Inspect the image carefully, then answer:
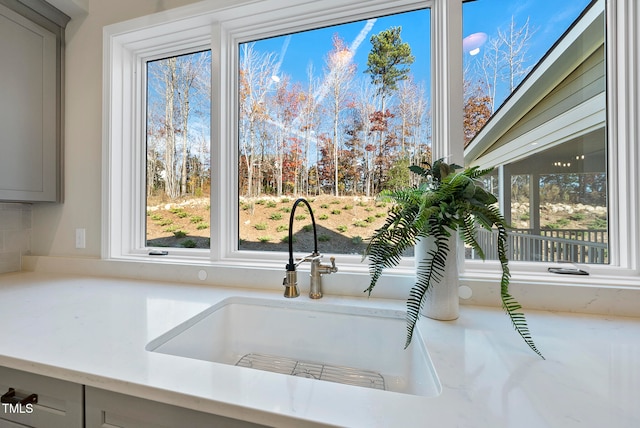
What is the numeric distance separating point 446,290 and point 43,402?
1179mm

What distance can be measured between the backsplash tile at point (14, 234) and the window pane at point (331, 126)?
1383 millimetres

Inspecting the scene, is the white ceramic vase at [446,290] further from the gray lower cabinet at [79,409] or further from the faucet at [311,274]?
the gray lower cabinet at [79,409]

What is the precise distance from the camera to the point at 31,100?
147cm

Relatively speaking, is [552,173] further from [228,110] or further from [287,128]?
[228,110]

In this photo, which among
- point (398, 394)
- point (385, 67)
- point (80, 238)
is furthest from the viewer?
point (80, 238)

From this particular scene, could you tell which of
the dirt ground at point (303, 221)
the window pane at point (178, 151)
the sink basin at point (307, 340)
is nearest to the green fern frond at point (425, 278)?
the sink basin at point (307, 340)

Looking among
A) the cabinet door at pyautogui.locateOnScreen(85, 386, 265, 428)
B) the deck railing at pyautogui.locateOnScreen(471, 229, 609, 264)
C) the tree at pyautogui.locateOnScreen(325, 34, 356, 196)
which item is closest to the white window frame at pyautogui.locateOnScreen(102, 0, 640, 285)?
the deck railing at pyautogui.locateOnScreen(471, 229, 609, 264)

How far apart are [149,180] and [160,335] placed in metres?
1.25

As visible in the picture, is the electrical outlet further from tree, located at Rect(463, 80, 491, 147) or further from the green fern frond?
tree, located at Rect(463, 80, 491, 147)

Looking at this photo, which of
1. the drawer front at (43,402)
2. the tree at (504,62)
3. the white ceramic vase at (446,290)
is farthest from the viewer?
the tree at (504,62)

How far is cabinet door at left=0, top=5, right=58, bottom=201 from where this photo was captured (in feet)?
4.47

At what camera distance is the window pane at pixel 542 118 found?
115cm

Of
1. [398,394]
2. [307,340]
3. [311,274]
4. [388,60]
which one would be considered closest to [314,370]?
[307,340]

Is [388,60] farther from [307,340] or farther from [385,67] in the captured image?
[307,340]
